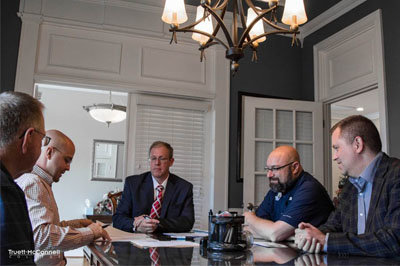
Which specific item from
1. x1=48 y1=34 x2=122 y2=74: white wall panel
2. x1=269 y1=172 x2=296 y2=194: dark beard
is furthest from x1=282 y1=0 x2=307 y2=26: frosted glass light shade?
x1=48 y1=34 x2=122 y2=74: white wall panel

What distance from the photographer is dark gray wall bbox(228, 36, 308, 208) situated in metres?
4.06

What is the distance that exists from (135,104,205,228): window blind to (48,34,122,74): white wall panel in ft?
1.75

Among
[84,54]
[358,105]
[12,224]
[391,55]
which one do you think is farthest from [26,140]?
[358,105]

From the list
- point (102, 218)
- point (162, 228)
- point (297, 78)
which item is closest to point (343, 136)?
point (162, 228)

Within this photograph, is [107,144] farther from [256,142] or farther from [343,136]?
[343,136]

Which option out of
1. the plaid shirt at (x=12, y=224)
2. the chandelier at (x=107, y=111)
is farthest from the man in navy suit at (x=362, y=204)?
the chandelier at (x=107, y=111)

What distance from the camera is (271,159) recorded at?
2.46 metres

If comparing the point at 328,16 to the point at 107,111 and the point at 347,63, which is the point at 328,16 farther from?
the point at 107,111

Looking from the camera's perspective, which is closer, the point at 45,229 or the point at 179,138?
the point at 45,229

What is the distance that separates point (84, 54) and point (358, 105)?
5505mm

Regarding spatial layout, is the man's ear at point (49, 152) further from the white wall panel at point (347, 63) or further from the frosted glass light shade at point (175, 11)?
the white wall panel at point (347, 63)

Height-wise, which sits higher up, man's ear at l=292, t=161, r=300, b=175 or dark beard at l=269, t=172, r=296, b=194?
man's ear at l=292, t=161, r=300, b=175

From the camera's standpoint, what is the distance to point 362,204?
5.62 feet

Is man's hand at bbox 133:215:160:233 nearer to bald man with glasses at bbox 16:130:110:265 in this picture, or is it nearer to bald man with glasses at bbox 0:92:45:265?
bald man with glasses at bbox 16:130:110:265
